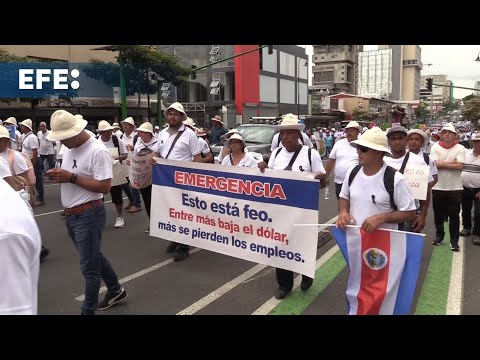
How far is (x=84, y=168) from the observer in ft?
12.3

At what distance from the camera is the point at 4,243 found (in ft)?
4.37

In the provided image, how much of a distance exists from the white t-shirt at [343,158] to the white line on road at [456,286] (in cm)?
188

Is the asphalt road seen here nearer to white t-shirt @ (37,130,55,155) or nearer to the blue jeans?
the blue jeans

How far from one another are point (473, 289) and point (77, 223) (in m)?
4.18

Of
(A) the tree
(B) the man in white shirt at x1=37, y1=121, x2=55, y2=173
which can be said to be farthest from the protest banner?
(A) the tree

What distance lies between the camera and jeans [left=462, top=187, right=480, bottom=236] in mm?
6639

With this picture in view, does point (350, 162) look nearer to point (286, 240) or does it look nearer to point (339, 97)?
point (286, 240)

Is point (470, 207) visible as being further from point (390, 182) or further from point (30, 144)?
point (30, 144)

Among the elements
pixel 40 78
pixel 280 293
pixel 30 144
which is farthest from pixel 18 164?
pixel 40 78

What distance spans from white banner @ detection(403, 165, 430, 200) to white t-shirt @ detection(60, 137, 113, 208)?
3.50 meters

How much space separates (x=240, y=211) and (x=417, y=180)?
2.26 m

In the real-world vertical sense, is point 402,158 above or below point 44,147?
above

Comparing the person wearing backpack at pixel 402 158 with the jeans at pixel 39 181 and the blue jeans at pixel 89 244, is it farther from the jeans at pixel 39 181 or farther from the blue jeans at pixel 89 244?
the jeans at pixel 39 181
